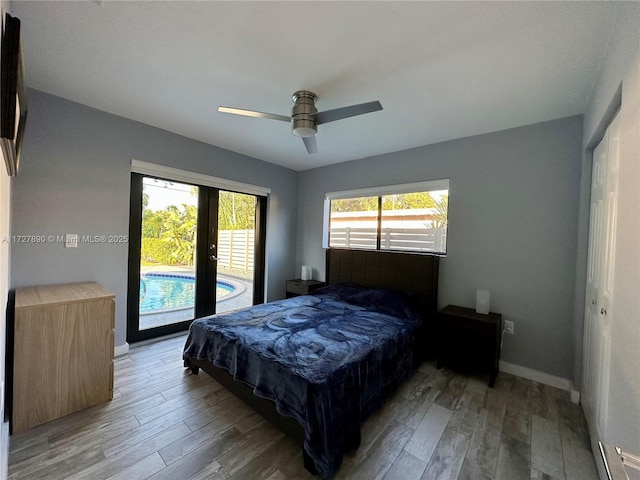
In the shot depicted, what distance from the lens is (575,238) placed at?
7.61ft

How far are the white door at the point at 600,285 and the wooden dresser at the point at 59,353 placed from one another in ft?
10.6

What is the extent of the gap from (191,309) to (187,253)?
2.45 feet

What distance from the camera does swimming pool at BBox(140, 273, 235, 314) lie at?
3043 millimetres

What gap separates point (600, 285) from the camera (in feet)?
5.63

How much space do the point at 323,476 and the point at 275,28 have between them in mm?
2469

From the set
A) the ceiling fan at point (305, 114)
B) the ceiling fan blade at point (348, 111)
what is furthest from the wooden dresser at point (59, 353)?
the ceiling fan blade at point (348, 111)

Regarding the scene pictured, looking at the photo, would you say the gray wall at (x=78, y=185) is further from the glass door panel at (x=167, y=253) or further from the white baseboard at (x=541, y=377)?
the white baseboard at (x=541, y=377)

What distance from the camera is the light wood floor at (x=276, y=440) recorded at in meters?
1.44

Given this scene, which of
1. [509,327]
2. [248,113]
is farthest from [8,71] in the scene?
[509,327]

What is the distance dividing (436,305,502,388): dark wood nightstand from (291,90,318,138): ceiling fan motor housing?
2153mm

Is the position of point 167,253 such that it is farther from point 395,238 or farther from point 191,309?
point 395,238

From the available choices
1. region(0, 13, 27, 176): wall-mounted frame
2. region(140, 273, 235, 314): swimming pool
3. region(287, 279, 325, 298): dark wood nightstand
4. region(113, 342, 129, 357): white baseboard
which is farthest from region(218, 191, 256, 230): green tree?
region(0, 13, 27, 176): wall-mounted frame

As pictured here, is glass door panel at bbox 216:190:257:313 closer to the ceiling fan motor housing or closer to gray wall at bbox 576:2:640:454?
the ceiling fan motor housing

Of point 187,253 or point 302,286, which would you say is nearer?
point 187,253
